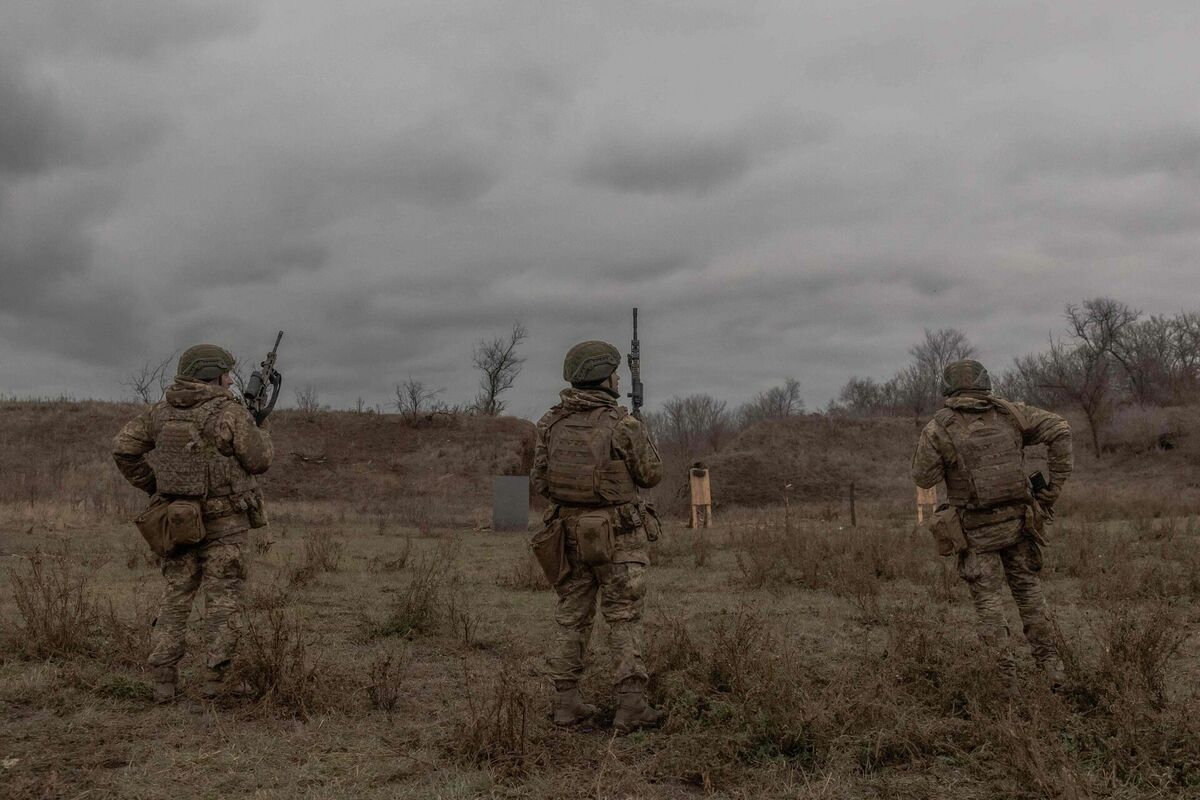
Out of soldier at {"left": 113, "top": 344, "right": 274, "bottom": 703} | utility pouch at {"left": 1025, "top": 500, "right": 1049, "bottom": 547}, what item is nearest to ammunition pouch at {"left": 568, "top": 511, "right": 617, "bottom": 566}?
soldier at {"left": 113, "top": 344, "right": 274, "bottom": 703}

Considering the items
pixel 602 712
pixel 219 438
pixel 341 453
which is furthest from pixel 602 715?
pixel 341 453

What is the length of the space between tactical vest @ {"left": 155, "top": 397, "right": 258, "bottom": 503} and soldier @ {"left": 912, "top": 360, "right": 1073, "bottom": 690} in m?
4.44

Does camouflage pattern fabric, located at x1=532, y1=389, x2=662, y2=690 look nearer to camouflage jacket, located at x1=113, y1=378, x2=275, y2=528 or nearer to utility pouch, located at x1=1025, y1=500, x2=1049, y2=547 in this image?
camouflage jacket, located at x1=113, y1=378, x2=275, y2=528

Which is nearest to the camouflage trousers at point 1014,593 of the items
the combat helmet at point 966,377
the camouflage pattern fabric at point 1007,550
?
the camouflage pattern fabric at point 1007,550

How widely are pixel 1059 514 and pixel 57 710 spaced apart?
19.1m

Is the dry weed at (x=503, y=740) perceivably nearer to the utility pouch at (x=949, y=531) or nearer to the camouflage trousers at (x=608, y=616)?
the camouflage trousers at (x=608, y=616)

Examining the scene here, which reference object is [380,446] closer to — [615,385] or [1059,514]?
[1059,514]

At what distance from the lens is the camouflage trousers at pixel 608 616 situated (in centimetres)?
468

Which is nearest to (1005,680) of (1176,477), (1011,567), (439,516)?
(1011,567)

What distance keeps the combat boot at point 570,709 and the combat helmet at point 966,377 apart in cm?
300

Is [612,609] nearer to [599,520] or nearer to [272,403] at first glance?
[599,520]

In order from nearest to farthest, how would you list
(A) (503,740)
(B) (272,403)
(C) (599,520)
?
(A) (503,740)
(C) (599,520)
(B) (272,403)

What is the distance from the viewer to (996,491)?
512 cm

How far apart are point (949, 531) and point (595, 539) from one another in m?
2.27
